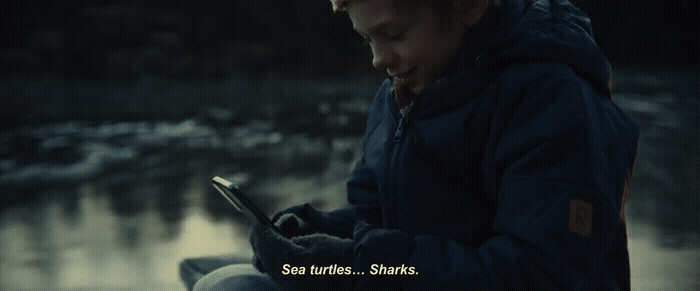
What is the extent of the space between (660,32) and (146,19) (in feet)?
23.3

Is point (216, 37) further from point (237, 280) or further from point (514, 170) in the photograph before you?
point (514, 170)

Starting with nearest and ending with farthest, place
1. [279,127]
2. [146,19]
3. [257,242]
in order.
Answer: [257,242]
[279,127]
[146,19]

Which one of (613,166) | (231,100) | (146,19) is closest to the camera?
(613,166)

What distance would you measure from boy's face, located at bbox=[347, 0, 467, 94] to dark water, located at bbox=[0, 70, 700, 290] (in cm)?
175

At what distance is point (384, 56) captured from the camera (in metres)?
1.14

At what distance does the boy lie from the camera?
95 cm

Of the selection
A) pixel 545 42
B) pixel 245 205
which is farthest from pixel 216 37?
pixel 545 42

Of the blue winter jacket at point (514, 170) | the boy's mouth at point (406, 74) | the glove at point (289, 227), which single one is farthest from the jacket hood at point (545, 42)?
the glove at point (289, 227)

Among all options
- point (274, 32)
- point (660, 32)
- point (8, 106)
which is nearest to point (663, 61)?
point (660, 32)

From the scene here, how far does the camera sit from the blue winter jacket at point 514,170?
94 centimetres

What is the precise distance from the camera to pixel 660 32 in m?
9.23

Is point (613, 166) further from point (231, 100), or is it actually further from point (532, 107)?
point (231, 100)

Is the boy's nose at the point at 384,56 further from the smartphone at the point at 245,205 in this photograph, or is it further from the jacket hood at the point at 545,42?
the smartphone at the point at 245,205

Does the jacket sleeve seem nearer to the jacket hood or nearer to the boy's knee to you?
the jacket hood
